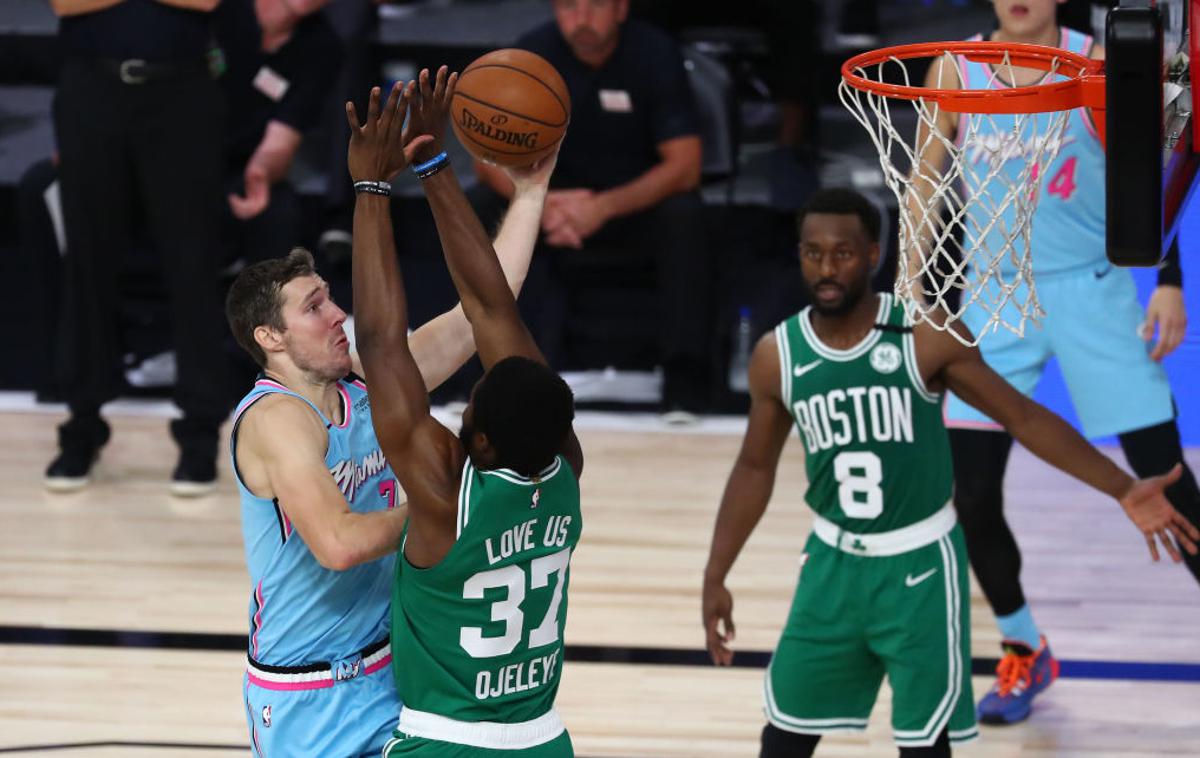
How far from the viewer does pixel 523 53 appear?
3.75 metres

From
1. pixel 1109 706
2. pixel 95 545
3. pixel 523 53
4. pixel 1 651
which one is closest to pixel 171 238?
pixel 95 545

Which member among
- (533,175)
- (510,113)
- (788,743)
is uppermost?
(510,113)

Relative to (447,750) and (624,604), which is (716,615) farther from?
(624,604)

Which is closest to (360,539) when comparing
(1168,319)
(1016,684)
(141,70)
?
(1016,684)

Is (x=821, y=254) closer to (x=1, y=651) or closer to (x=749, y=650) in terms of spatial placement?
(x=749, y=650)

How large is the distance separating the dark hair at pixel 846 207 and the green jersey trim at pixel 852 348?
0.16 m

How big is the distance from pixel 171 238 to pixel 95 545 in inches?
48.6

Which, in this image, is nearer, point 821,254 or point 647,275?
point 821,254

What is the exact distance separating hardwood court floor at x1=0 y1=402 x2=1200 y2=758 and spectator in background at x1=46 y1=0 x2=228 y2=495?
12.3 inches

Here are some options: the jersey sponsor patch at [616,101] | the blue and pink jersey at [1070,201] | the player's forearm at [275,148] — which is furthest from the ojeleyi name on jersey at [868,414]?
the player's forearm at [275,148]

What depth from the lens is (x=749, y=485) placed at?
13.5 feet

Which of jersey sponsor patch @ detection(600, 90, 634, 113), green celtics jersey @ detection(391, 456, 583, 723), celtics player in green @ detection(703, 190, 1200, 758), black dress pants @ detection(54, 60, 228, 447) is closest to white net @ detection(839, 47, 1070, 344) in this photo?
celtics player in green @ detection(703, 190, 1200, 758)

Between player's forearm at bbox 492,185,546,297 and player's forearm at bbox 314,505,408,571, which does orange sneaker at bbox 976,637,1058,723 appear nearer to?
player's forearm at bbox 492,185,546,297

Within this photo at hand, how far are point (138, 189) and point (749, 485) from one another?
12.4 feet
